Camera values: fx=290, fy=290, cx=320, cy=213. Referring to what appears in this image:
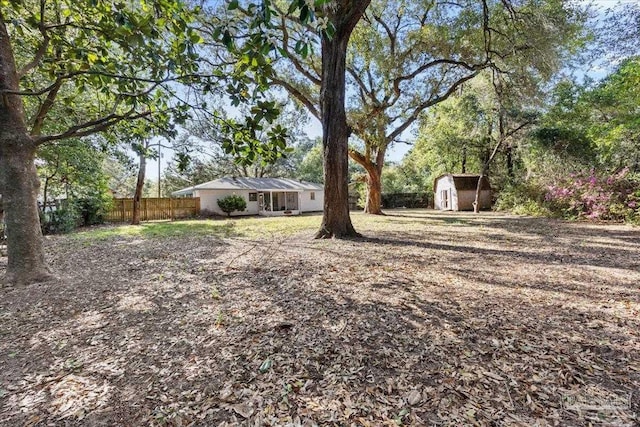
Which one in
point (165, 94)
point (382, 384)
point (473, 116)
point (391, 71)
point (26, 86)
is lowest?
point (382, 384)

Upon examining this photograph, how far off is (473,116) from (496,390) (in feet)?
70.4

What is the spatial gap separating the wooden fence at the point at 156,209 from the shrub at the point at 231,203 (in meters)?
1.55

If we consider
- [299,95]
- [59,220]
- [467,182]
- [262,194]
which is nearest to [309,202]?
[262,194]

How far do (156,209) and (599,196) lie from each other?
68.4ft

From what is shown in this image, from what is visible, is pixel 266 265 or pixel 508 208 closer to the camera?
pixel 266 265

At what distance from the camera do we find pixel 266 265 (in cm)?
483

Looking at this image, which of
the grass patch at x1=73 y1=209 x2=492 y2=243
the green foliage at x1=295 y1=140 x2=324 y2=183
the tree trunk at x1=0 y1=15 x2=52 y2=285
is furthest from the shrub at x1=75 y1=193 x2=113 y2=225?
the green foliage at x1=295 y1=140 x2=324 y2=183

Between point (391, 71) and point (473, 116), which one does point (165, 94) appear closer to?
point (391, 71)

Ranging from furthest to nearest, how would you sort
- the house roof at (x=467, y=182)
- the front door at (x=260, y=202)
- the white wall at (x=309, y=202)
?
the white wall at (x=309, y=202)
the front door at (x=260, y=202)
the house roof at (x=467, y=182)

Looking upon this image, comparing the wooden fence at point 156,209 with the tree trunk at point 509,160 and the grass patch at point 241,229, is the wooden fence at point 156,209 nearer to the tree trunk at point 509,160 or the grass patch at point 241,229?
the grass patch at point 241,229

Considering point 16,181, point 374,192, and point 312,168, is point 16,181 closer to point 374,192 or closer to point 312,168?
point 374,192

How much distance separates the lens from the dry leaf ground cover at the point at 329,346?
1684 millimetres

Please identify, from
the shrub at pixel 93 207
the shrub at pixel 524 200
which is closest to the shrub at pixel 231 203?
the shrub at pixel 93 207

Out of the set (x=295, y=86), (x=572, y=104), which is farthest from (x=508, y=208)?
(x=295, y=86)
